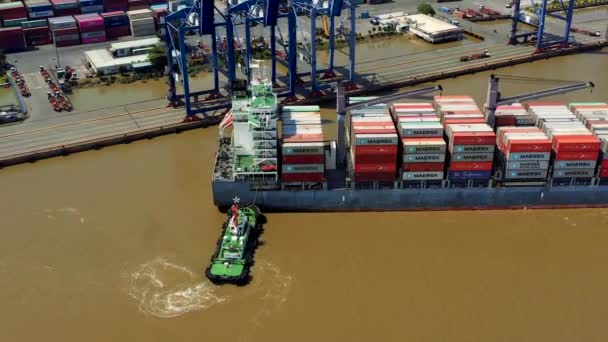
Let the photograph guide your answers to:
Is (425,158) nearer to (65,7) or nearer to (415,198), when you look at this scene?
(415,198)

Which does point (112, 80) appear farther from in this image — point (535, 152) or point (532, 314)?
point (532, 314)

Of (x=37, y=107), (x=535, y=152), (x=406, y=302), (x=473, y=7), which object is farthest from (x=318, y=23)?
(x=406, y=302)

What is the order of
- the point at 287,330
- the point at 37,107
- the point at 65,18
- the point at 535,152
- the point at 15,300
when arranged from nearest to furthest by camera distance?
the point at 287,330, the point at 15,300, the point at 535,152, the point at 37,107, the point at 65,18

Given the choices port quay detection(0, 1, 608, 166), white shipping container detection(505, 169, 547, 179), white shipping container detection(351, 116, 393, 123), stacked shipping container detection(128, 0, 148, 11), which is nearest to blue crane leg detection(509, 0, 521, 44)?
port quay detection(0, 1, 608, 166)

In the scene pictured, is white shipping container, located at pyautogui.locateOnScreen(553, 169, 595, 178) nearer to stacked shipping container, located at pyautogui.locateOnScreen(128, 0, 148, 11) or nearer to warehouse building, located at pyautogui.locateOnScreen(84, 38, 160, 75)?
warehouse building, located at pyautogui.locateOnScreen(84, 38, 160, 75)

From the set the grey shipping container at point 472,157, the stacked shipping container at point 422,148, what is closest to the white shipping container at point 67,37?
the stacked shipping container at point 422,148

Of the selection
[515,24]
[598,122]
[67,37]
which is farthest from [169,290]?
[515,24]

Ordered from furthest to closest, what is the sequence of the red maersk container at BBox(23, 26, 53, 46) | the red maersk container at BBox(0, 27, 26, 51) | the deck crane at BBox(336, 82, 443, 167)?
the red maersk container at BBox(23, 26, 53, 46), the red maersk container at BBox(0, 27, 26, 51), the deck crane at BBox(336, 82, 443, 167)
